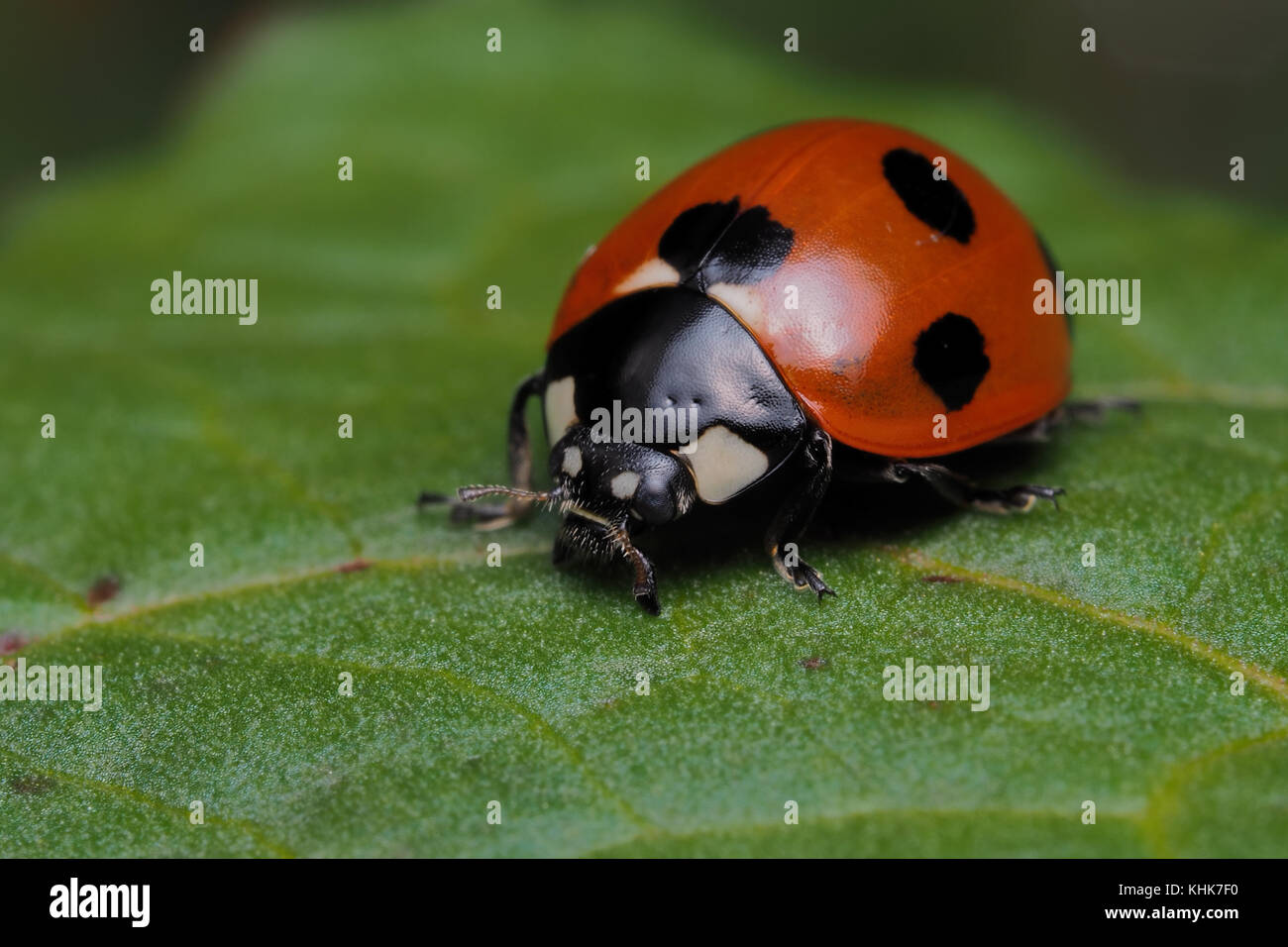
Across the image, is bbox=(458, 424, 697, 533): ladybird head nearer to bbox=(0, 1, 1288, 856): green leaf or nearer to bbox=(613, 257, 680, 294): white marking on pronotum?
bbox=(0, 1, 1288, 856): green leaf

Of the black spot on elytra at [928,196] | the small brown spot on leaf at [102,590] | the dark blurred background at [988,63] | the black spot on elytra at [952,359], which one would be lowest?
the small brown spot on leaf at [102,590]

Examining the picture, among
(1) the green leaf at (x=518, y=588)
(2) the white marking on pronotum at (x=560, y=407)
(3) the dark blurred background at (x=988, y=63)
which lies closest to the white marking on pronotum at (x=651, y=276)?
(2) the white marking on pronotum at (x=560, y=407)

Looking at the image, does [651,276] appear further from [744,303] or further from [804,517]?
[804,517]

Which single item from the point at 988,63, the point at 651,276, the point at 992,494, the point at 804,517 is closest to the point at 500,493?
the point at 651,276

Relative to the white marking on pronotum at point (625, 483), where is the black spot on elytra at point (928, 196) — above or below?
above

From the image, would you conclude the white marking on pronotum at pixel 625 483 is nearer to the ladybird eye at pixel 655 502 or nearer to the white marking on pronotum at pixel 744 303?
the ladybird eye at pixel 655 502

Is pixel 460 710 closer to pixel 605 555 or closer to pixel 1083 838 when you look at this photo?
pixel 605 555
